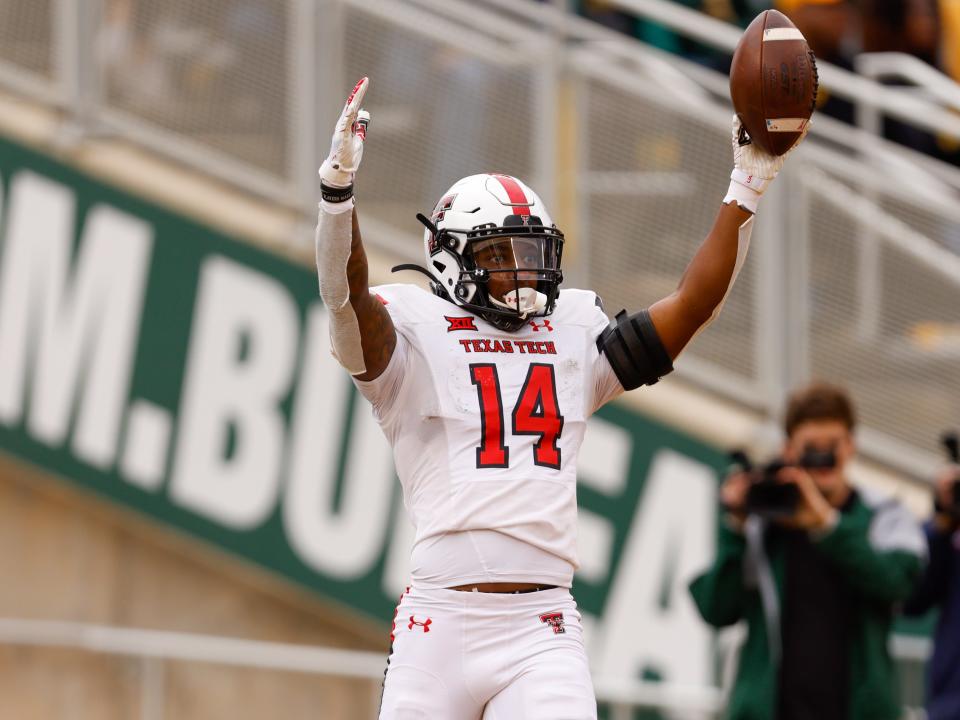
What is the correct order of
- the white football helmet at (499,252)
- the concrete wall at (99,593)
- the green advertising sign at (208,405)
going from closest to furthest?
the white football helmet at (499,252) → the green advertising sign at (208,405) → the concrete wall at (99,593)

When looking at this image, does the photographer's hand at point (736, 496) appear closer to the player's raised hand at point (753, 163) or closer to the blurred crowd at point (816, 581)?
the blurred crowd at point (816, 581)

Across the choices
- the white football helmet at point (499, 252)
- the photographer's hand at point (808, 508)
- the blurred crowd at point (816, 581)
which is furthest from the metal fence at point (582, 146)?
the white football helmet at point (499, 252)

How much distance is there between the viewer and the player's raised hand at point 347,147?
4.71 metres

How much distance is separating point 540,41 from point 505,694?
15.5 ft

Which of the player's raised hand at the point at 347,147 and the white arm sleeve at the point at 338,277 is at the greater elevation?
the player's raised hand at the point at 347,147

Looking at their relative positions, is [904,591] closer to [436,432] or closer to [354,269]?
[436,432]

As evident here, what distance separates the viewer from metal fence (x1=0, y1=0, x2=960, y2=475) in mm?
8453

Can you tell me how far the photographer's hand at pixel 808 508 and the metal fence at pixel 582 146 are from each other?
2197 millimetres

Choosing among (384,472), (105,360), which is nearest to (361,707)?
(384,472)

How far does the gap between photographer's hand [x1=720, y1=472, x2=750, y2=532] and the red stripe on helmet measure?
158 cm

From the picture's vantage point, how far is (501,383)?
16.8 ft

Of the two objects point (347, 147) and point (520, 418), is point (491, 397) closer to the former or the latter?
point (520, 418)

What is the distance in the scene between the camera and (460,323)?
17.2 ft

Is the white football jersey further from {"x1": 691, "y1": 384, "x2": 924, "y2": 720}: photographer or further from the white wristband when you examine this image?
{"x1": 691, "y1": 384, "x2": 924, "y2": 720}: photographer
